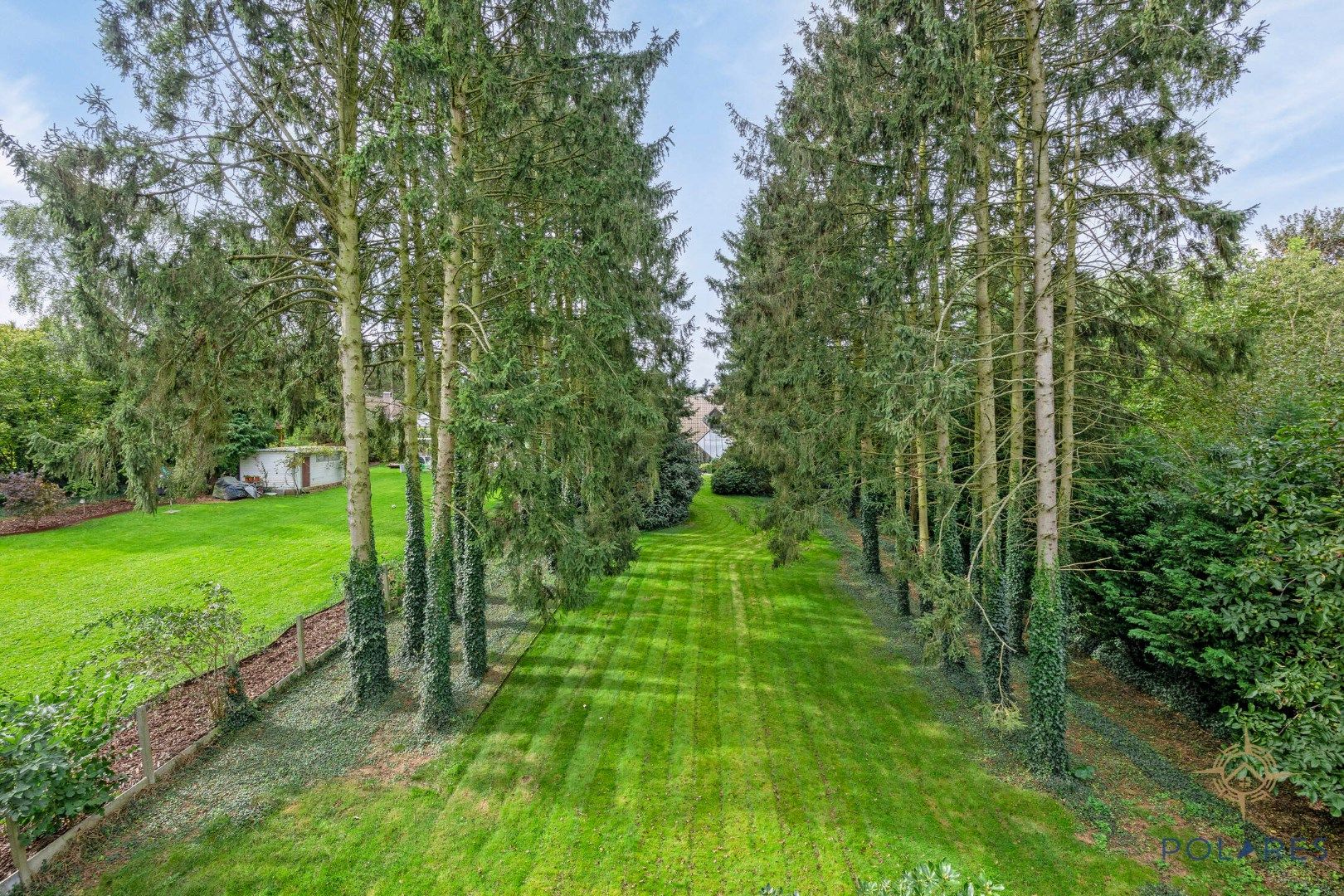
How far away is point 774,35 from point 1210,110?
9.72 m

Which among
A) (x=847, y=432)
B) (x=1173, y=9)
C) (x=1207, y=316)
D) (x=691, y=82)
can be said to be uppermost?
(x=691, y=82)

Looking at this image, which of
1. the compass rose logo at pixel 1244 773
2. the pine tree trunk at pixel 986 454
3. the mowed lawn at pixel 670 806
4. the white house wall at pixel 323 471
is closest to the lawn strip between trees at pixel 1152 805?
the compass rose logo at pixel 1244 773

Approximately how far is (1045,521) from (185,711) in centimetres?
1322

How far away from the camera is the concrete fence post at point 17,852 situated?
4.86m

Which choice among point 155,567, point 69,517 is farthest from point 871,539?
point 69,517

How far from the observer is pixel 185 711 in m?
8.10

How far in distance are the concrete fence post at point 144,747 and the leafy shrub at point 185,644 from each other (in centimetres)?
73

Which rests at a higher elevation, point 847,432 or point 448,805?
point 847,432

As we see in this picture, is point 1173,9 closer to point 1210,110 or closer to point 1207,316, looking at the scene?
point 1210,110

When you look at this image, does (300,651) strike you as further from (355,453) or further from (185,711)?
(355,453)

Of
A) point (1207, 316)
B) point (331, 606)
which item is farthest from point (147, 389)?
point (1207, 316)

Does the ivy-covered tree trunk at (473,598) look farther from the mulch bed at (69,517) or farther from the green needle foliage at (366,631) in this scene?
Result: the mulch bed at (69,517)

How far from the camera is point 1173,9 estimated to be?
580 centimetres

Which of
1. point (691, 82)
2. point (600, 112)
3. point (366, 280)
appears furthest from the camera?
point (691, 82)
